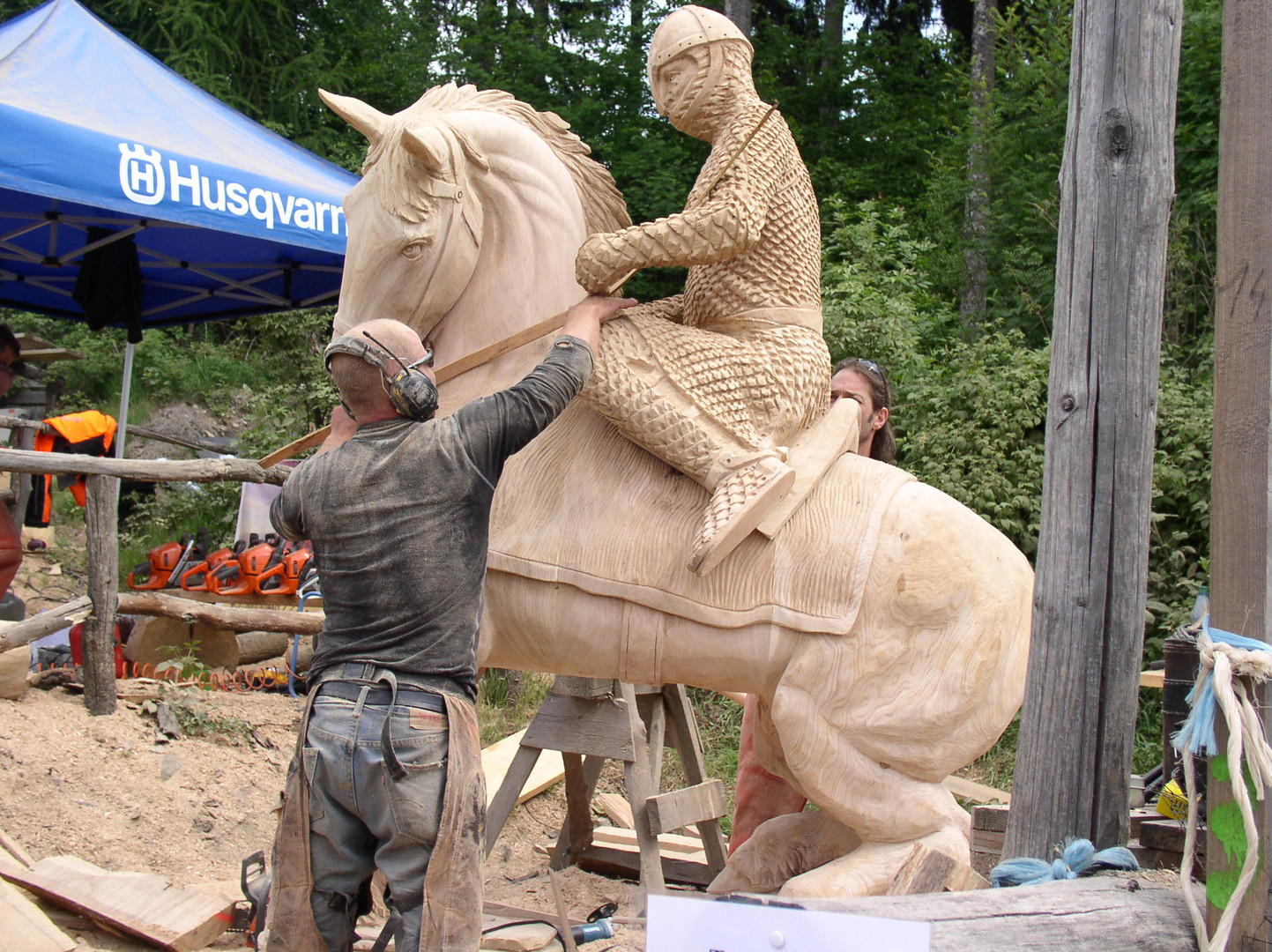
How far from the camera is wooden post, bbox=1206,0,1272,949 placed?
72.4 inches

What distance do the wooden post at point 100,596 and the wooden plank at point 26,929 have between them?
7.09 ft

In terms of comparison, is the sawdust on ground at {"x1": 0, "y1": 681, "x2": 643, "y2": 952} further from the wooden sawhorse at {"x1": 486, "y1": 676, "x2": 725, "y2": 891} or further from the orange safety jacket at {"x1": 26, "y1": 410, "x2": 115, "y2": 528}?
the orange safety jacket at {"x1": 26, "y1": 410, "x2": 115, "y2": 528}

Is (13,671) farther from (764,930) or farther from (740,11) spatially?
(740,11)

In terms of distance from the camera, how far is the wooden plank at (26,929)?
3193 millimetres

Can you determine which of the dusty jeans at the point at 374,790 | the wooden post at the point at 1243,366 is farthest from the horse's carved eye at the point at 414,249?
the wooden post at the point at 1243,366

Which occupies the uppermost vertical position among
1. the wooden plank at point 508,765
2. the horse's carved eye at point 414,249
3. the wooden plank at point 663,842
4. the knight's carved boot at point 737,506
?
the horse's carved eye at point 414,249

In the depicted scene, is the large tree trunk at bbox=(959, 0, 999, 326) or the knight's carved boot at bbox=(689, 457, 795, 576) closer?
the knight's carved boot at bbox=(689, 457, 795, 576)

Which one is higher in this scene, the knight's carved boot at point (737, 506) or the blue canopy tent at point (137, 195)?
the blue canopy tent at point (137, 195)

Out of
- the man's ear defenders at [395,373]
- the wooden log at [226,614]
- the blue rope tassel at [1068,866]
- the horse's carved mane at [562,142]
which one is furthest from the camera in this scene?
the wooden log at [226,614]

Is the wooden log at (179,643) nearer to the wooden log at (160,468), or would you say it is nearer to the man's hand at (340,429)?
the wooden log at (160,468)

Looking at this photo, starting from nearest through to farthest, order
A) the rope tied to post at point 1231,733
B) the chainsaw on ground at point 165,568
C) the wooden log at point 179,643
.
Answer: the rope tied to post at point 1231,733 → the wooden log at point 179,643 → the chainsaw on ground at point 165,568

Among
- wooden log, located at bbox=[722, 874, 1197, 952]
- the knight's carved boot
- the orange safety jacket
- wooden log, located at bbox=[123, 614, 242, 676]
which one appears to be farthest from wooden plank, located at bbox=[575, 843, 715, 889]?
the orange safety jacket

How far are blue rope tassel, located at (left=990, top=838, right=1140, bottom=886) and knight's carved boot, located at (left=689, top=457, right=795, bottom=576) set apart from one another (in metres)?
0.89

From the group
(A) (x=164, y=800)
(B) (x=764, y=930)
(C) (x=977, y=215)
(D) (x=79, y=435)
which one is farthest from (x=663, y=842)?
(C) (x=977, y=215)
